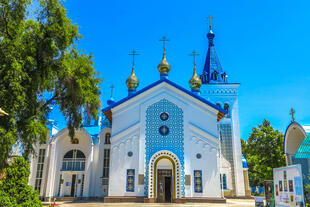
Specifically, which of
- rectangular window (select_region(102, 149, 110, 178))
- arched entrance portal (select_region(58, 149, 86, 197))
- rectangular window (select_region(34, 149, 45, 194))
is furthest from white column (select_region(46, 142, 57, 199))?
rectangular window (select_region(102, 149, 110, 178))

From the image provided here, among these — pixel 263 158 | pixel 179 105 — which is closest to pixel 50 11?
pixel 179 105

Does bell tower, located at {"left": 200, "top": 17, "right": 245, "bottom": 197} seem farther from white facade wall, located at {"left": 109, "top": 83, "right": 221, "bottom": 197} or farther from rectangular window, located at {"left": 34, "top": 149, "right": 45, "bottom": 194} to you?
rectangular window, located at {"left": 34, "top": 149, "right": 45, "bottom": 194}

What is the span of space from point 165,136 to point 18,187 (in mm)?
10113

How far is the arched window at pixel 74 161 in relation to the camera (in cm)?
2031

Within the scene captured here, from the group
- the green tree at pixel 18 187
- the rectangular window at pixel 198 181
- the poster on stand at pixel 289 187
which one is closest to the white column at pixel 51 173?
the green tree at pixel 18 187

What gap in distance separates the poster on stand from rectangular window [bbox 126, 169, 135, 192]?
30.5 ft

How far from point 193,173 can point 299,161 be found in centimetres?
619

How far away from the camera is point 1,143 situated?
984cm

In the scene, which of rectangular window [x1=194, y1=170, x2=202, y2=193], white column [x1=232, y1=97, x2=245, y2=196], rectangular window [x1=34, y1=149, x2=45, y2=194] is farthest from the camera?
white column [x1=232, y1=97, x2=245, y2=196]

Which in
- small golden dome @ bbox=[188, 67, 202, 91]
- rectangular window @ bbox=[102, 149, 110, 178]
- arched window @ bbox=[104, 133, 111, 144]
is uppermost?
small golden dome @ bbox=[188, 67, 202, 91]

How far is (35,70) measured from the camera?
1142 centimetres

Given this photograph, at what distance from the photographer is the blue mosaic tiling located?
673 inches

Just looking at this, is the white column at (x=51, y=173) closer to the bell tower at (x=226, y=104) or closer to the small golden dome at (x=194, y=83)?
the small golden dome at (x=194, y=83)

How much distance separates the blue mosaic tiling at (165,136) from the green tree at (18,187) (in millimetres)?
8482
